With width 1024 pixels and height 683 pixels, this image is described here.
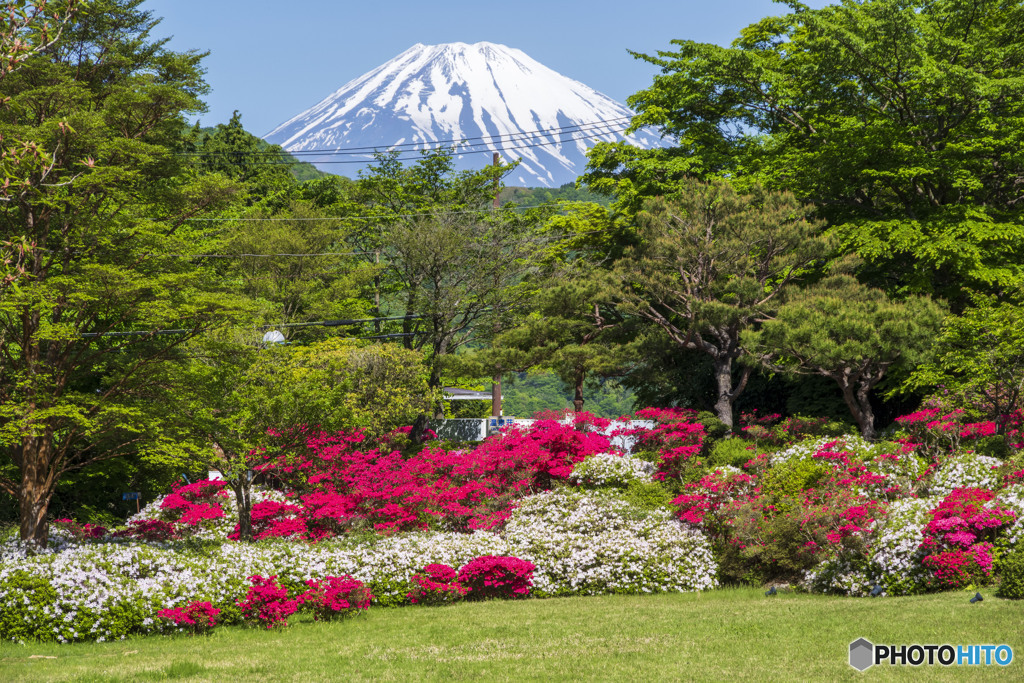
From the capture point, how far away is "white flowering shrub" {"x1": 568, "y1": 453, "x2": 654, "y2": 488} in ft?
61.2

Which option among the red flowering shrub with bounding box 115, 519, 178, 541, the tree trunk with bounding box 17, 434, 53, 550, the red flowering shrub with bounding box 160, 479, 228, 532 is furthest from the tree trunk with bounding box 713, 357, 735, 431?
the tree trunk with bounding box 17, 434, 53, 550

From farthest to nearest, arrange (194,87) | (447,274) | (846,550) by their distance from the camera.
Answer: (447,274), (194,87), (846,550)

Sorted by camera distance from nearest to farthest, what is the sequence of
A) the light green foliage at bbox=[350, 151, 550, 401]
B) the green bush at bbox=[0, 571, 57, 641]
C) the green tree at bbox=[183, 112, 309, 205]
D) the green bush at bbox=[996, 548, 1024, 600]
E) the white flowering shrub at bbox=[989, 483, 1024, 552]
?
the green bush at bbox=[996, 548, 1024, 600]
the white flowering shrub at bbox=[989, 483, 1024, 552]
the green bush at bbox=[0, 571, 57, 641]
the light green foliage at bbox=[350, 151, 550, 401]
the green tree at bbox=[183, 112, 309, 205]

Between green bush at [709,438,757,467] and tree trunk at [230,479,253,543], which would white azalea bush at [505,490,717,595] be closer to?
green bush at [709,438,757,467]

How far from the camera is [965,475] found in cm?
1390

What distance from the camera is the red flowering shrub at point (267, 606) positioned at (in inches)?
489

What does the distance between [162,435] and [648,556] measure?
30.3 ft

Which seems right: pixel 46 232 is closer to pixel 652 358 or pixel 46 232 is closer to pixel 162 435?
pixel 162 435

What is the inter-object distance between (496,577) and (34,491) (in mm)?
8332

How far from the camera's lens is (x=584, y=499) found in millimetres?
17312

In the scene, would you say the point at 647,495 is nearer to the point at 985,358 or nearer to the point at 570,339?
the point at 985,358

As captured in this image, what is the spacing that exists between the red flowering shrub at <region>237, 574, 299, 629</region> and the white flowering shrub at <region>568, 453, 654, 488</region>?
26.3 ft

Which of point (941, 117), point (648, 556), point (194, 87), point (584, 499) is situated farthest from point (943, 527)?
point (194, 87)

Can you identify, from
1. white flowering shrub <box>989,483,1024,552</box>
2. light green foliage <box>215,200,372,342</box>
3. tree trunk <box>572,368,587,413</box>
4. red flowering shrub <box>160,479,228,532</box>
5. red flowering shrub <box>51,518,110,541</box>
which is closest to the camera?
white flowering shrub <box>989,483,1024,552</box>
